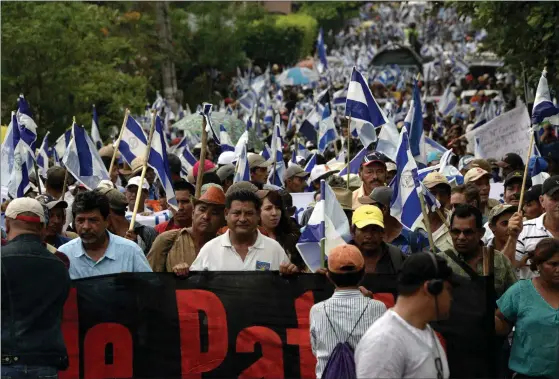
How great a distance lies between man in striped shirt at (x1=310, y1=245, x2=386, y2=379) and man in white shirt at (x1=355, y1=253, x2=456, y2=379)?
111 cm

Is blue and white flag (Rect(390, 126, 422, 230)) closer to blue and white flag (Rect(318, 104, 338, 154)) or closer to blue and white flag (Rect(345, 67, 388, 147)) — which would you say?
blue and white flag (Rect(345, 67, 388, 147))

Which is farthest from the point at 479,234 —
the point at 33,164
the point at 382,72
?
Result: the point at 382,72

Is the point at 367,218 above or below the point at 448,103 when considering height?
below

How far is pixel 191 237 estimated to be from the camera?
32.2ft

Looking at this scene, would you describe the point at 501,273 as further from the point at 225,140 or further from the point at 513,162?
the point at 225,140

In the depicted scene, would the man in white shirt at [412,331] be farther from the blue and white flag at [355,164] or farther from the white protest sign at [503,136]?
the white protest sign at [503,136]

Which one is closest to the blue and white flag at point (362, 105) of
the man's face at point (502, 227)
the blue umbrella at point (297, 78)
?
the man's face at point (502, 227)

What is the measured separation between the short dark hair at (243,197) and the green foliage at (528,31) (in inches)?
485

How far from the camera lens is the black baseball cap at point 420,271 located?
6.15 metres

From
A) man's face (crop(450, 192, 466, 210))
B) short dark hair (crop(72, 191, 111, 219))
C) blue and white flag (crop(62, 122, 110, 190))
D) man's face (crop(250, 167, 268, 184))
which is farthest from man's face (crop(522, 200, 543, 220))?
blue and white flag (crop(62, 122, 110, 190))

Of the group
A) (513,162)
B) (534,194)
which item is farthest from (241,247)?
(513,162)

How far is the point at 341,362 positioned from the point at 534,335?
4.55ft

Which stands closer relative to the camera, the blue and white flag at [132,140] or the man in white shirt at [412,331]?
the man in white shirt at [412,331]

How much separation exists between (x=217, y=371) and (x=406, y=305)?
114 inches
